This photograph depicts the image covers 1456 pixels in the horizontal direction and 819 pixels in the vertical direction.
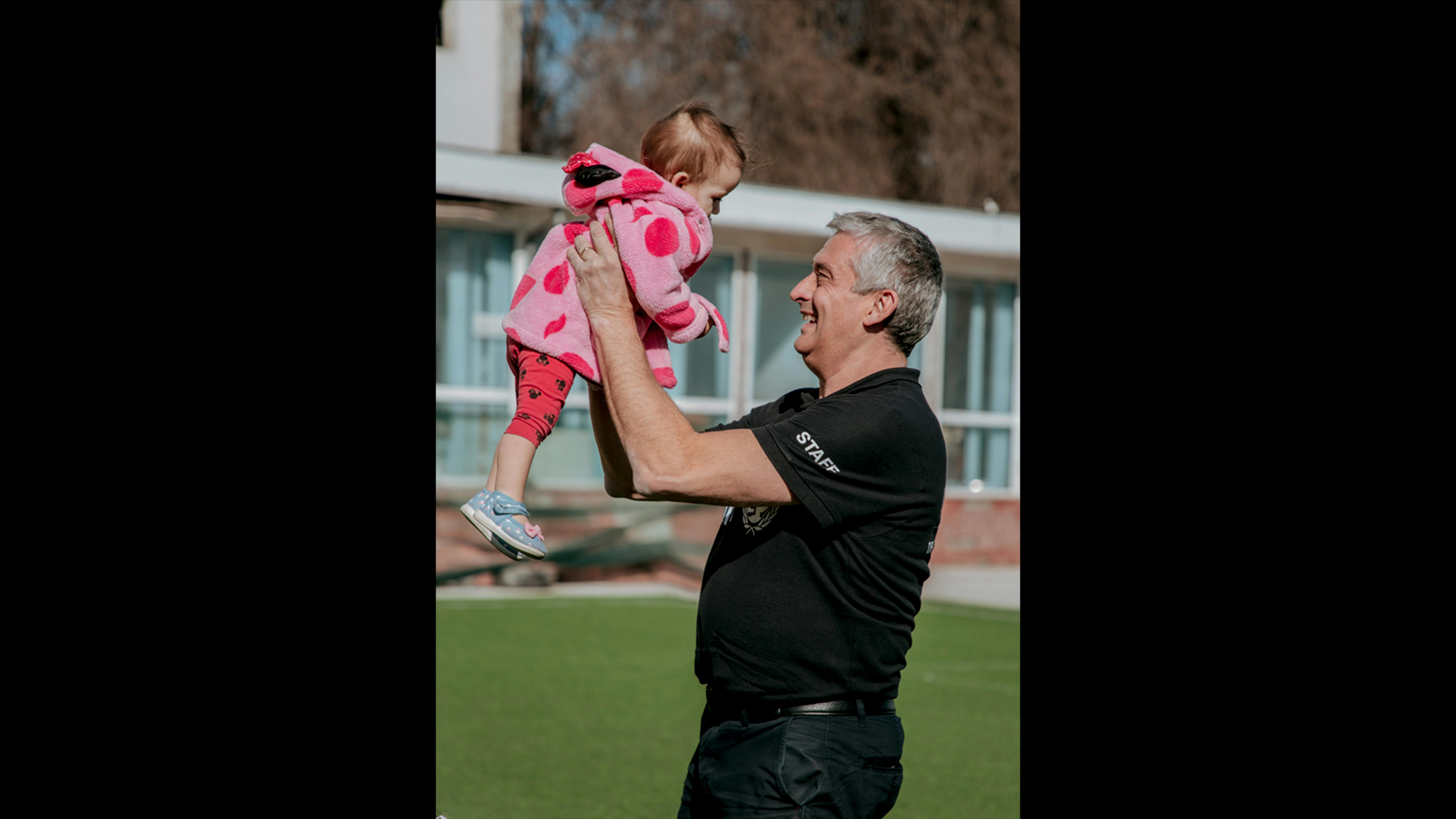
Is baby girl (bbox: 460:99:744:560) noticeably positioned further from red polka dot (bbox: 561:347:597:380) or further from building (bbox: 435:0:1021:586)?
building (bbox: 435:0:1021:586)

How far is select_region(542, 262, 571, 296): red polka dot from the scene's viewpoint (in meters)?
2.65

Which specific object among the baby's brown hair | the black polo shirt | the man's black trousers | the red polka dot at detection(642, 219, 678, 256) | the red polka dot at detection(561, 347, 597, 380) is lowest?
the man's black trousers

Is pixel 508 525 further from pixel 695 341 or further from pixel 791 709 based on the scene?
pixel 695 341

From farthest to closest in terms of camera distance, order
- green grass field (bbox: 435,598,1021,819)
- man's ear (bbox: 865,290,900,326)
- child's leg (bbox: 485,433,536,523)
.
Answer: green grass field (bbox: 435,598,1021,819) → man's ear (bbox: 865,290,900,326) → child's leg (bbox: 485,433,536,523)

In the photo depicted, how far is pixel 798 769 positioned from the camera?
2457 mm

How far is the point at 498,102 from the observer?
14.7 metres

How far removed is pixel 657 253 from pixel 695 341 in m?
9.02

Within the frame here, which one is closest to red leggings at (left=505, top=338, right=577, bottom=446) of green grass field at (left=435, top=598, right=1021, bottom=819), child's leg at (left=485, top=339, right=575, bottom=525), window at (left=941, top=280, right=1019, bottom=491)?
child's leg at (left=485, top=339, right=575, bottom=525)

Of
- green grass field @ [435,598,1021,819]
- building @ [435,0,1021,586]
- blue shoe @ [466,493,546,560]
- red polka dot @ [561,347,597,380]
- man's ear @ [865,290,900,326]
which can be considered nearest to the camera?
blue shoe @ [466,493,546,560]

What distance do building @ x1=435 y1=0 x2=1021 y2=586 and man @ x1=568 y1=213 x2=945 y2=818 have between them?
31.2 ft
